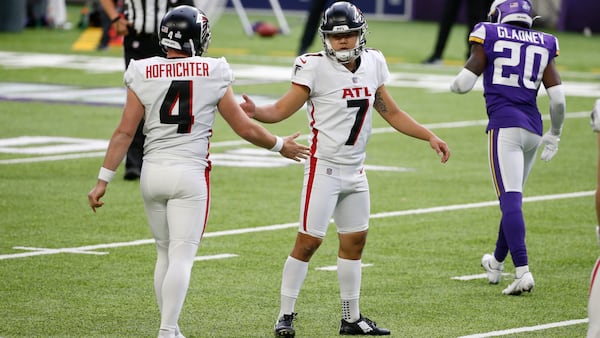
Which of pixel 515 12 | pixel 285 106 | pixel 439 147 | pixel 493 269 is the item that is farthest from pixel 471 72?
pixel 285 106

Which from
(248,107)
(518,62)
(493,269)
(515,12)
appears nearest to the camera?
(248,107)

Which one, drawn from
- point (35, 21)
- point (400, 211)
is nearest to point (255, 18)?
point (35, 21)

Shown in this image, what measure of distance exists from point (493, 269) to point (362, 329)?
1708mm

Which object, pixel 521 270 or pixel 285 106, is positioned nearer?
pixel 285 106

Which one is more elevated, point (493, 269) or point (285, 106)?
point (285, 106)

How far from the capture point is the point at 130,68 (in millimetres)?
6777

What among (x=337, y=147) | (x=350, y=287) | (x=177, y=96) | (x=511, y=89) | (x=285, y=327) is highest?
(x=177, y=96)

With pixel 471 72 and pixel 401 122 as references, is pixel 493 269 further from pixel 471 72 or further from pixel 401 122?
pixel 401 122

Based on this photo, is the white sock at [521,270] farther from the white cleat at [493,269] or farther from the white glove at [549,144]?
the white glove at [549,144]

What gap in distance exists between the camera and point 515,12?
8.57 meters

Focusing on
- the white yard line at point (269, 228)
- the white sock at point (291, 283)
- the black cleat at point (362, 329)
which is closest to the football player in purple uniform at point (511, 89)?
the black cleat at point (362, 329)

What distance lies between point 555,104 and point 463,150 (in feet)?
21.4

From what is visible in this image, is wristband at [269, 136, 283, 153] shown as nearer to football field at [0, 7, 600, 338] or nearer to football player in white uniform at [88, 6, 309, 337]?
football player in white uniform at [88, 6, 309, 337]

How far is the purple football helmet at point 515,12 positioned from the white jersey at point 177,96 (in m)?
2.51
